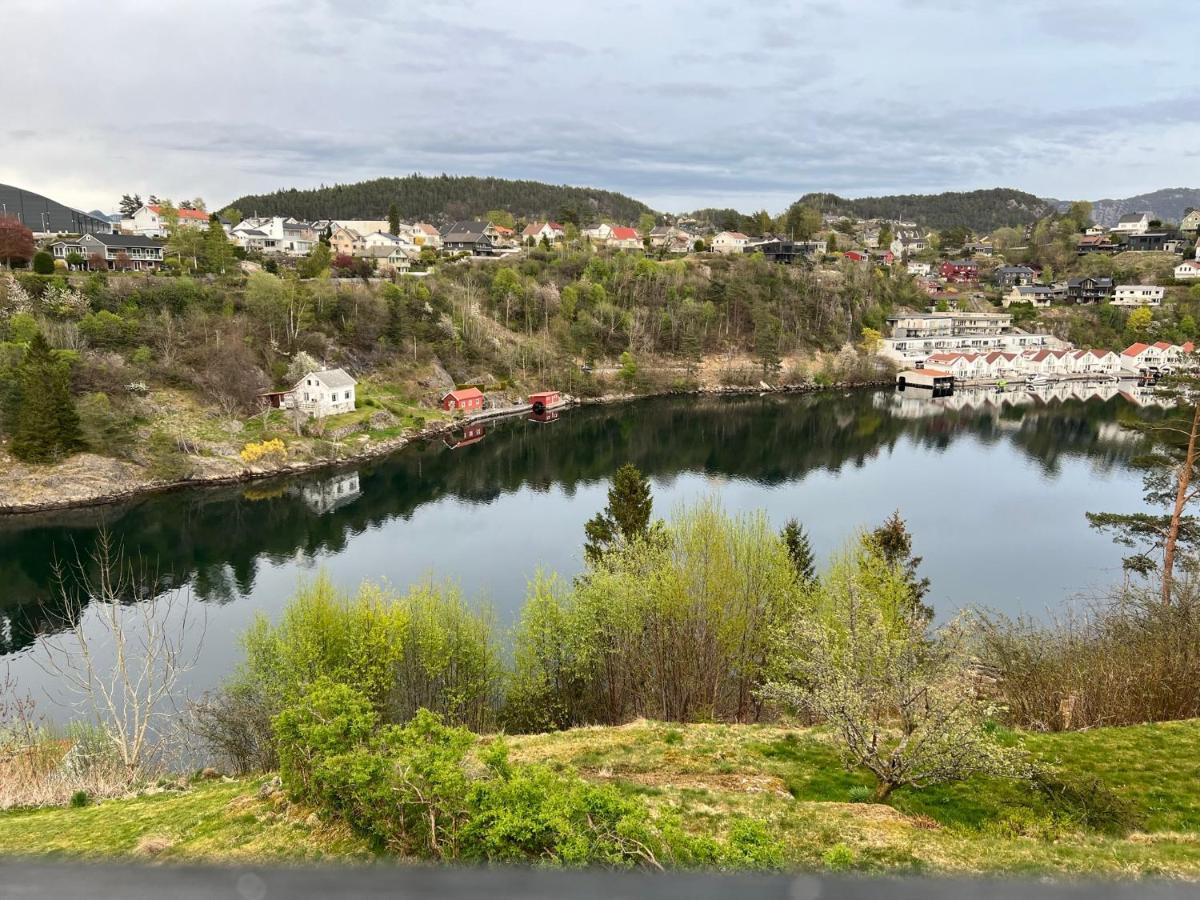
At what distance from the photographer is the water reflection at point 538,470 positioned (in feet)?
83.1

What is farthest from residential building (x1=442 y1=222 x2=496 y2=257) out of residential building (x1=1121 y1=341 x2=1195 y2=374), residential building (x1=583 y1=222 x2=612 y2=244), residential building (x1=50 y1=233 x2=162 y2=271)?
residential building (x1=1121 y1=341 x2=1195 y2=374)

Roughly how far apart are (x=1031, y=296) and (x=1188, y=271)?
1561 cm

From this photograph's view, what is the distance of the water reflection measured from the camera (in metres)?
25.3

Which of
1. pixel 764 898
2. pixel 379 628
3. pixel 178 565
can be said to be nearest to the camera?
pixel 764 898

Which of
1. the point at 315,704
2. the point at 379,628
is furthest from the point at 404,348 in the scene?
the point at 315,704

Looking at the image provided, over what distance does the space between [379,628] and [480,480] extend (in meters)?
23.7

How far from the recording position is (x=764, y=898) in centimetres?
106

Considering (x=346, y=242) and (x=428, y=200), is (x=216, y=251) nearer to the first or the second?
(x=346, y=242)

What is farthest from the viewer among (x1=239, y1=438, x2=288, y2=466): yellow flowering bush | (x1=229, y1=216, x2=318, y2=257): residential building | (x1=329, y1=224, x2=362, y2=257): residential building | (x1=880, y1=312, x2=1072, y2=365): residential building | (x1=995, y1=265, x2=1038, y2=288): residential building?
(x1=995, y1=265, x2=1038, y2=288): residential building

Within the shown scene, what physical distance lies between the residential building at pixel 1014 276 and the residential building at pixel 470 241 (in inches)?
2552

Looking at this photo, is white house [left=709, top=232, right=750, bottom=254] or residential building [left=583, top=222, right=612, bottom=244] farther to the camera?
white house [left=709, top=232, right=750, bottom=254]

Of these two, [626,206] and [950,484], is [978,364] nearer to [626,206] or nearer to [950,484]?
[950,484]

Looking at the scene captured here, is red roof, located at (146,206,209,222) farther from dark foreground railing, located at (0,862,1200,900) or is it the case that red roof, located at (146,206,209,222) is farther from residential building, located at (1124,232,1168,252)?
residential building, located at (1124,232,1168,252)

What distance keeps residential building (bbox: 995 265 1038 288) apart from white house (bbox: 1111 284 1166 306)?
454 inches
